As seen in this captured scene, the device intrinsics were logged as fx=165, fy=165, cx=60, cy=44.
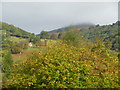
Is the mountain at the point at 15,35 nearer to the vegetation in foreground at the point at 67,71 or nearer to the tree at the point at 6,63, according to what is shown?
the tree at the point at 6,63

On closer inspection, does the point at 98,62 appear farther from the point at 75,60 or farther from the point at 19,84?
the point at 19,84

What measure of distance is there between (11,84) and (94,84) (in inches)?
115

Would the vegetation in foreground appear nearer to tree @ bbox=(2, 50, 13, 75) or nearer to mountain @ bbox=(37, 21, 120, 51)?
tree @ bbox=(2, 50, 13, 75)

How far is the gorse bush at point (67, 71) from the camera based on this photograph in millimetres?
5465

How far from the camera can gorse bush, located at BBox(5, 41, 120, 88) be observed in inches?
215

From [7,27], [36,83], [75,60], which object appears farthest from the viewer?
[7,27]

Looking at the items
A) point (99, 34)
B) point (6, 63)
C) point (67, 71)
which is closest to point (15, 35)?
point (6, 63)

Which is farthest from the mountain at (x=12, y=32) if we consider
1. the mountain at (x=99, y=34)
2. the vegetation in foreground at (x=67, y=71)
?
the vegetation in foreground at (x=67, y=71)

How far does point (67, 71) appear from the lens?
547 centimetres

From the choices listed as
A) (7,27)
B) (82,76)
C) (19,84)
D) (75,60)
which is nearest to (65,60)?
(75,60)

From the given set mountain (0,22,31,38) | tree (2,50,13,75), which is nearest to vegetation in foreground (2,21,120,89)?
tree (2,50,13,75)

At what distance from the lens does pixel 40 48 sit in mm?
7102

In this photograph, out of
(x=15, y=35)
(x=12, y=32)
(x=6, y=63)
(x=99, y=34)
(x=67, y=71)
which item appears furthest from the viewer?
(x=12, y=32)

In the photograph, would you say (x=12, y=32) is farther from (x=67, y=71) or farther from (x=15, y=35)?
(x=67, y=71)
